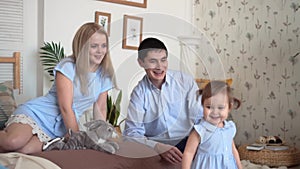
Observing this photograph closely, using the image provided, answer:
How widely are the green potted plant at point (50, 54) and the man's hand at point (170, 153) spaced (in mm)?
1731

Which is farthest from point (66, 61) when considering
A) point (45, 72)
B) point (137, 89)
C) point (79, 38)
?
point (45, 72)

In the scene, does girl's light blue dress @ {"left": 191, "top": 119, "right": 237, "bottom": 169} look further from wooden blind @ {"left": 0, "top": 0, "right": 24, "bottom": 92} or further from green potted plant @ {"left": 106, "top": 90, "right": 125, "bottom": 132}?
wooden blind @ {"left": 0, "top": 0, "right": 24, "bottom": 92}

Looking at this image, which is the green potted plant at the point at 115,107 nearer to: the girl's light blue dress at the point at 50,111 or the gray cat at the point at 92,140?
the gray cat at the point at 92,140

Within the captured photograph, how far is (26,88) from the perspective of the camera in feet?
10.2

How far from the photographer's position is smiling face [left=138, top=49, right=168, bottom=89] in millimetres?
1320

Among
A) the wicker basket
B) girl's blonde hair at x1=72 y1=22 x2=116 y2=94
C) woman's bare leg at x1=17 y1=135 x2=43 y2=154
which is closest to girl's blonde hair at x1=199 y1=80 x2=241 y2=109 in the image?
girl's blonde hair at x1=72 y1=22 x2=116 y2=94

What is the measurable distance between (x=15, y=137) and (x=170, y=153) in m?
0.73

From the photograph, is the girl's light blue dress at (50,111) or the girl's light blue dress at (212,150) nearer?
the girl's light blue dress at (212,150)

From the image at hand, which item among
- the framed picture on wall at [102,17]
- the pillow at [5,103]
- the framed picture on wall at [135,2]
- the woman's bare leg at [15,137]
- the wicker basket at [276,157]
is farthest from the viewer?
the framed picture on wall at [135,2]

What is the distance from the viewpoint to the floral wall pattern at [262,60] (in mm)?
3459

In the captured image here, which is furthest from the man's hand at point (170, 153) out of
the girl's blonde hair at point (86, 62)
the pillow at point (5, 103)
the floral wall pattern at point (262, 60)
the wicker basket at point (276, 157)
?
the floral wall pattern at point (262, 60)

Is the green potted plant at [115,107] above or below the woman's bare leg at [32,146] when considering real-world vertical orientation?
above

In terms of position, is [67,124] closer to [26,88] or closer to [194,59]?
[194,59]

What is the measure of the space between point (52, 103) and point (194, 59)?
93cm
